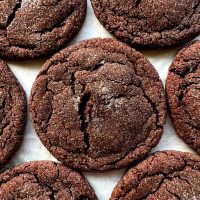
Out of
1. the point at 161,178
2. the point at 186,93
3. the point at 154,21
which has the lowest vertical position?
the point at 161,178

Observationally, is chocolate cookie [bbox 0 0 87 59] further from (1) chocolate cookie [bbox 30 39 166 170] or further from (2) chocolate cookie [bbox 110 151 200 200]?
(2) chocolate cookie [bbox 110 151 200 200]

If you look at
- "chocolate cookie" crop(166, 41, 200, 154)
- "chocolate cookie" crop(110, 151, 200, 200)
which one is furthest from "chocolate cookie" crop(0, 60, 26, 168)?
"chocolate cookie" crop(166, 41, 200, 154)

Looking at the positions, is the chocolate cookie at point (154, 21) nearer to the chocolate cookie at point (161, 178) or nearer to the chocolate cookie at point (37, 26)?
the chocolate cookie at point (37, 26)

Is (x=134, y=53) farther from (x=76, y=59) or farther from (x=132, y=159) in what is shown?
(x=132, y=159)

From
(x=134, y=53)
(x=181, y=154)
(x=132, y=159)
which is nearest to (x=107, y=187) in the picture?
(x=132, y=159)

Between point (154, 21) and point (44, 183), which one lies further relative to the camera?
point (154, 21)

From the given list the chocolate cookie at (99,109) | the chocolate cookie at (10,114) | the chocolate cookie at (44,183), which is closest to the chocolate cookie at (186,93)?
the chocolate cookie at (99,109)

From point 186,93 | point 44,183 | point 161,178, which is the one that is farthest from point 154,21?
point 44,183

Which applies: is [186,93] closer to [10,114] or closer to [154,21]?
[154,21]
